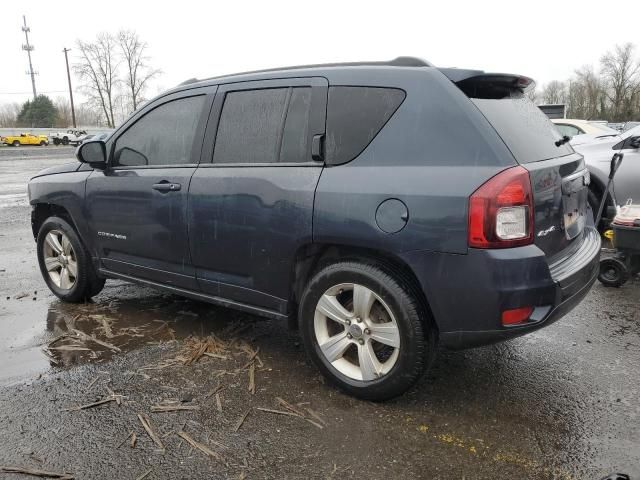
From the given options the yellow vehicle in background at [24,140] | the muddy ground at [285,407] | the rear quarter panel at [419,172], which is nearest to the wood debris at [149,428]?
the muddy ground at [285,407]

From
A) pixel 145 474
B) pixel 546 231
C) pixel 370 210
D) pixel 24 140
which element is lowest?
Result: pixel 145 474

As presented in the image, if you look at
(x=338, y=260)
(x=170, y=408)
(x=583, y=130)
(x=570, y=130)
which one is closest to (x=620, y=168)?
(x=583, y=130)

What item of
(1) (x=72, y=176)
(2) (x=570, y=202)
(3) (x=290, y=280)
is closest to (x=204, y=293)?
(3) (x=290, y=280)

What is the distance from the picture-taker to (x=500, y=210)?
247 cm

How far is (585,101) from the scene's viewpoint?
213 ft

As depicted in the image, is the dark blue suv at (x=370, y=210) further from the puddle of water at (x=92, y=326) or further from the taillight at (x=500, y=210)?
the puddle of water at (x=92, y=326)

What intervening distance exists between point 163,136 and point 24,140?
59.1 metres

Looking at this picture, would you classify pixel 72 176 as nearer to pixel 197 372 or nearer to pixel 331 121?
pixel 197 372

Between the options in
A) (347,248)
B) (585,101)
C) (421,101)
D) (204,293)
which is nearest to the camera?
(421,101)

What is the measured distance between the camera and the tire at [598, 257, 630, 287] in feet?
16.4

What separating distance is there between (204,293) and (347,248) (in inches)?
50.5

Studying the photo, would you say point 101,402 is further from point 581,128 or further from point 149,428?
point 581,128

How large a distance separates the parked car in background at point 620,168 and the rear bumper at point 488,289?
376 centimetres

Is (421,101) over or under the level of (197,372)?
over
